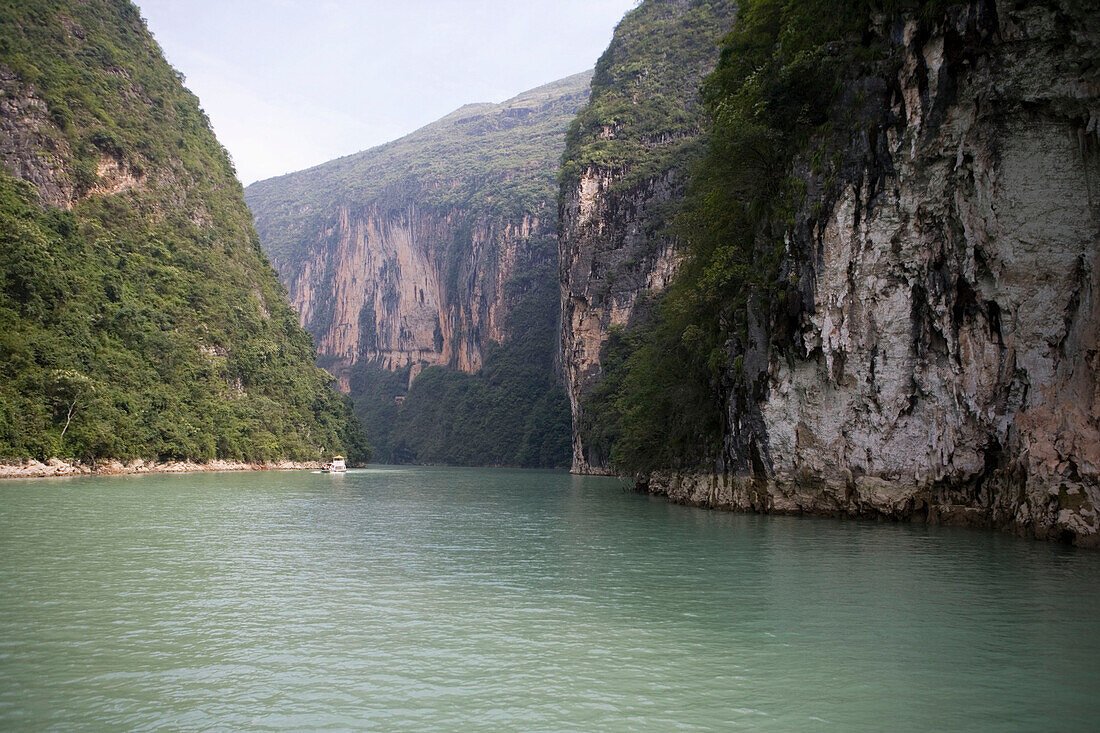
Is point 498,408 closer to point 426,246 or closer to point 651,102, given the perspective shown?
point 426,246

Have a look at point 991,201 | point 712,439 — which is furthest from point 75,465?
point 991,201

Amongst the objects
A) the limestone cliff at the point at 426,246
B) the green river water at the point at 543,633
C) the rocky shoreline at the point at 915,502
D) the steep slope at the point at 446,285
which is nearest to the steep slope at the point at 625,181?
the steep slope at the point at 446,285

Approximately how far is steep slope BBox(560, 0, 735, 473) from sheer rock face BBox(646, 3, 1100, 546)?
133ft

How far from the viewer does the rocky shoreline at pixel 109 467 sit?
3718cm

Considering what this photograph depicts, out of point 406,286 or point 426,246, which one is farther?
point 426,246

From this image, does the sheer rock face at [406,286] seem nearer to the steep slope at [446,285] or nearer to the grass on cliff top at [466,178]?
the steep slope at [446,285]

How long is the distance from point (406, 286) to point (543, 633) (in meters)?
156

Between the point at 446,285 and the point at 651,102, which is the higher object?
the point at 651,102

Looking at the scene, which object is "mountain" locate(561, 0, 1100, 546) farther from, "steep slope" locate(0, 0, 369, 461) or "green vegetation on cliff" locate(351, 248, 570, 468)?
"green vegetation on cliff" locate(351, 248, 570, 468)

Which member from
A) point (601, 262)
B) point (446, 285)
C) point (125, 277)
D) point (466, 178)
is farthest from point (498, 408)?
point (125, 277)

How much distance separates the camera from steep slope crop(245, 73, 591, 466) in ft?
397

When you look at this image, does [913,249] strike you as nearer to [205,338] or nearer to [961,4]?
[961,4]

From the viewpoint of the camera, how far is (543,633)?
372 inches

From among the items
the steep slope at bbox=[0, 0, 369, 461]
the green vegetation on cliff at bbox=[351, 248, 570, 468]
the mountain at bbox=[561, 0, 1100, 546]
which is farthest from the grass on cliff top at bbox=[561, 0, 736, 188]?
the mountain at bbox=[561, 0, 1100, 546]
